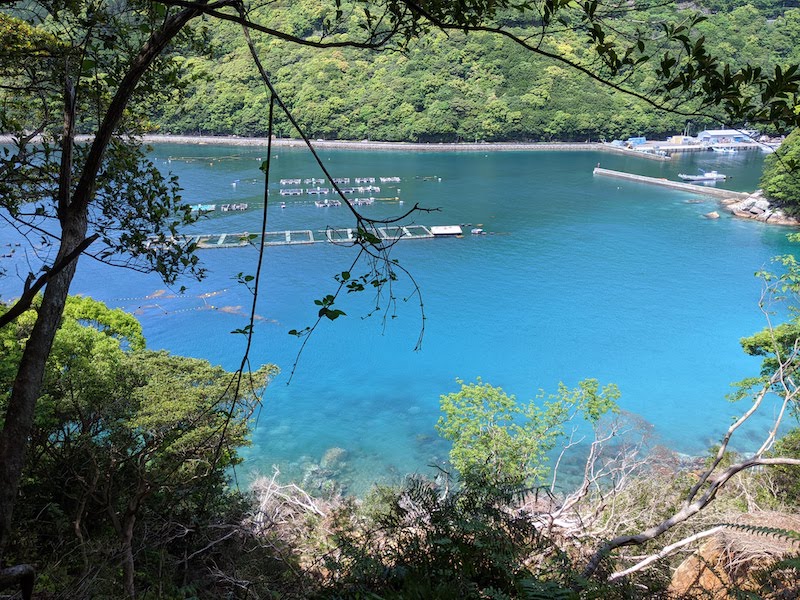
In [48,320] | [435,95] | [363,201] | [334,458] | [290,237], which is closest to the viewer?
[48,320]

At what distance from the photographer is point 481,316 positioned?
62.3 ft

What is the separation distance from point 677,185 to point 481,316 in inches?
857

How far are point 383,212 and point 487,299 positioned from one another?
9.18 m

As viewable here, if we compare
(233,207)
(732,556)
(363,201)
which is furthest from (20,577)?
(233,207)

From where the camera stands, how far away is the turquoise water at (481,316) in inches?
534

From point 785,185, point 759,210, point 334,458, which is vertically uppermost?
point 785,185

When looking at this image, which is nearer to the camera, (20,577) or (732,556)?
(20,577)

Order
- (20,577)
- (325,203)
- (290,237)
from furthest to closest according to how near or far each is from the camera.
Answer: (325,203) < (290,237) < (20,577)

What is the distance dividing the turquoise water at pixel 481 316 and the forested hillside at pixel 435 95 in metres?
17.6

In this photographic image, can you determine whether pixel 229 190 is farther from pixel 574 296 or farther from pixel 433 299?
pixel 574 296

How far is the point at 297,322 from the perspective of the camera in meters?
18.1

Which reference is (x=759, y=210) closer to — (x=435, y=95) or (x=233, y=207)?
(x=233, y=207)

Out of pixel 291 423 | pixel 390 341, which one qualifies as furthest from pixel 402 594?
pixel 390 341

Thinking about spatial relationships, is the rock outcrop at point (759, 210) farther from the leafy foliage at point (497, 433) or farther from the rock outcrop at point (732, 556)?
the rock outcrop at point (732, 556)
